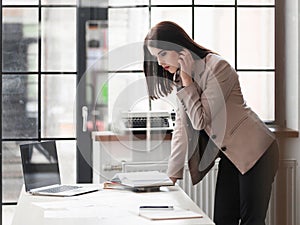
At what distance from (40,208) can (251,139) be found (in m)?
0.54

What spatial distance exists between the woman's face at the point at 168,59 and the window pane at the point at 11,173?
0.60 meters

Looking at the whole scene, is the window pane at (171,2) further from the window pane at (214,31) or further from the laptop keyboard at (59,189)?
the laptop keyboard at (59,189)

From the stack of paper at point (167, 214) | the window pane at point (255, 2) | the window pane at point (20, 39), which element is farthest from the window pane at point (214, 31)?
the stack of paper at point (167, 214)

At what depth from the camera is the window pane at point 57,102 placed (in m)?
1.97

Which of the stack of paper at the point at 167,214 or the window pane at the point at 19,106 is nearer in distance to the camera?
the stack of paper at the point at 167,214

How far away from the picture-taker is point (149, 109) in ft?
6.21

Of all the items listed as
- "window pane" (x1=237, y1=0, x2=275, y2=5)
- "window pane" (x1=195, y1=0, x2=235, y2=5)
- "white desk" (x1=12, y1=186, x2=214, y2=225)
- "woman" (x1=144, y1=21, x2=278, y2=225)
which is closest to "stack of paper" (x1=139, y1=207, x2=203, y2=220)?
"white desk" (x1=12, y1=186, x2=214, y2=225)

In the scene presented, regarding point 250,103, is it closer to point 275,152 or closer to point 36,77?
point 275,152

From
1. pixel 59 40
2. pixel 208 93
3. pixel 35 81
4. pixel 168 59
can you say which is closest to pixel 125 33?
pixel 59 40

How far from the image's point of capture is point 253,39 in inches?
64.0

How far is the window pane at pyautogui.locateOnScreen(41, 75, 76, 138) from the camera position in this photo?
1971 mm

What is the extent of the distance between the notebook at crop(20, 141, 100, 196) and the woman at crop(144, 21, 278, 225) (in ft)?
0.89

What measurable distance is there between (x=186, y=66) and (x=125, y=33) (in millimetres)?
437

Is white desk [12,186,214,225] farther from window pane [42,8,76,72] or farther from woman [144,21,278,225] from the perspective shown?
window pane [42,8,76,72]
